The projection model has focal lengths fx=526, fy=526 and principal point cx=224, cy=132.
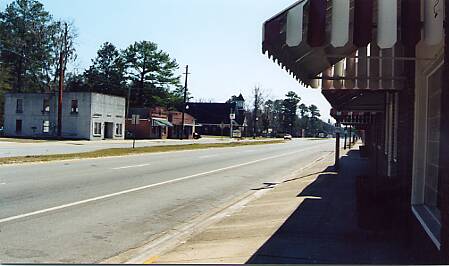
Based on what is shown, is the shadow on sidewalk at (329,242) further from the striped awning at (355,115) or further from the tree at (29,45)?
the tree at (29,45)

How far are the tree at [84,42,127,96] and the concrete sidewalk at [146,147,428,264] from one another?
94.5 meters

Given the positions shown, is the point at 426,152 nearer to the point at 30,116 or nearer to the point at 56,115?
the point at 56,115

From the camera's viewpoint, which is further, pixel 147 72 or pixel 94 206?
pixel 147 72

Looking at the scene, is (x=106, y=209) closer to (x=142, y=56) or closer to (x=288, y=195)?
(x=288, y=195)

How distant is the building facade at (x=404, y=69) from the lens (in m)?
5.29

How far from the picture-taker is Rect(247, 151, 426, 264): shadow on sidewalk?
6.37 m

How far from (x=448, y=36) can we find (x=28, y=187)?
1208 cm

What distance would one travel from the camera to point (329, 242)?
734 cm

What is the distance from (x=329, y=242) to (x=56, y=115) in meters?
62.8

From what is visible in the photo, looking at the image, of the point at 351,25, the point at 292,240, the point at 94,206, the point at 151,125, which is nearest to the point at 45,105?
the point at 151,125

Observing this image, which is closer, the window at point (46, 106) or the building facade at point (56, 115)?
the building facade at point (56, 115)

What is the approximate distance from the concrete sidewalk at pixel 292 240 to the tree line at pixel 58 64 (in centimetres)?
7707

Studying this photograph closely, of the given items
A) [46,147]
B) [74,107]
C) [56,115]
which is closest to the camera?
[46,147]

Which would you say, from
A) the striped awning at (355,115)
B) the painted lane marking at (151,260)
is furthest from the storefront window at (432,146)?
the striped awning at (355,115)
